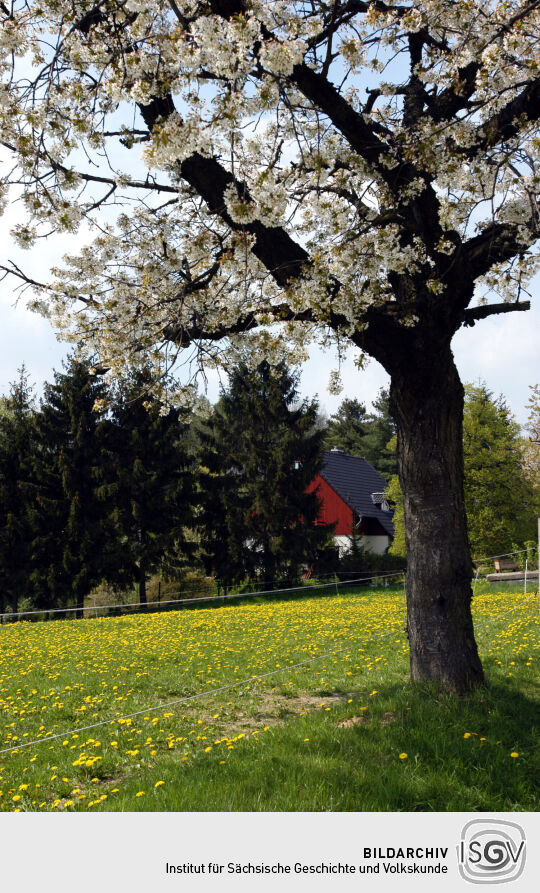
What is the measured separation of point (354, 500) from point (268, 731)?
1400 inches

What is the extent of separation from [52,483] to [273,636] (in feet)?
55.3

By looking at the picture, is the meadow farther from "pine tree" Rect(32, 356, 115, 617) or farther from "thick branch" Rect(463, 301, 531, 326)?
"pine tree" Rect(32, 356, 115, 617)

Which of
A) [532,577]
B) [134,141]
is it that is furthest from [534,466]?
[134,141]

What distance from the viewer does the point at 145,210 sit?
740 cm

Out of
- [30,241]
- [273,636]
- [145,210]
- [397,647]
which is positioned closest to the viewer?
[30,241]

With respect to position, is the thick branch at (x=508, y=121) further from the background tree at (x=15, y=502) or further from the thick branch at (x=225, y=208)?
the background tree at (x=15, y=502)

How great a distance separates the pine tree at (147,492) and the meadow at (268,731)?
51.7 feet

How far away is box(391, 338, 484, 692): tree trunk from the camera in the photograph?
6137 mm

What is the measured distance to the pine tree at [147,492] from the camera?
91.2 ft

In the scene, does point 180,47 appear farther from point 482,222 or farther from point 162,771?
point 162,771
